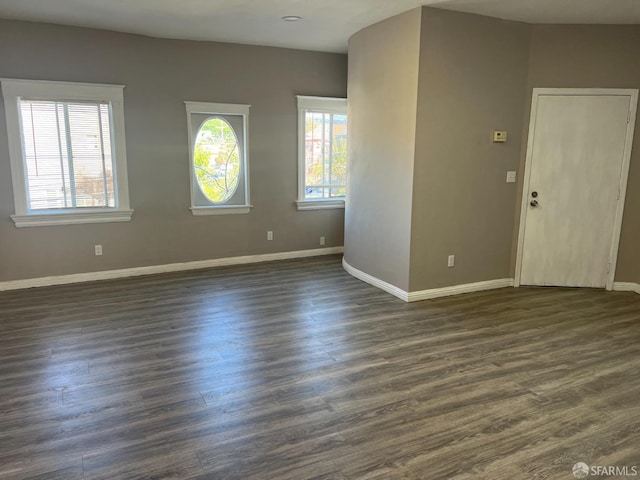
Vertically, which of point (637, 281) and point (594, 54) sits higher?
point (594, 54)

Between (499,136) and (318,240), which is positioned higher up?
(499,136)

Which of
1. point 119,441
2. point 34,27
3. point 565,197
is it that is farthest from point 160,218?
point 565,197

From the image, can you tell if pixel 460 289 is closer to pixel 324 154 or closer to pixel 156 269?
pixel 324 154

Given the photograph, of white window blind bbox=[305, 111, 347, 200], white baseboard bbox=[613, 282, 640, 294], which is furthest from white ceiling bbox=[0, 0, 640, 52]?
white baseboard bbox=[613, 282, 640, 294]

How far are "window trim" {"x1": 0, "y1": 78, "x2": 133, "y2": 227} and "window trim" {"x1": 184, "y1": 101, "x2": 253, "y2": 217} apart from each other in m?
0.71

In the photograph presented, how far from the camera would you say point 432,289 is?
4.38 meters

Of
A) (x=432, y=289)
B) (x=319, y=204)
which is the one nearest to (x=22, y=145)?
(x=319, y=204)

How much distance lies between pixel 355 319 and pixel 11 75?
4.02m

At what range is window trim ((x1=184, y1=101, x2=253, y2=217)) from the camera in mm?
5203

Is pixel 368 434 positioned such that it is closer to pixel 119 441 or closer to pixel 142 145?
pixel 119 441

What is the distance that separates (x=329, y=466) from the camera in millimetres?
2051

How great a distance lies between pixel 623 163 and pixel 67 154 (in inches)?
222

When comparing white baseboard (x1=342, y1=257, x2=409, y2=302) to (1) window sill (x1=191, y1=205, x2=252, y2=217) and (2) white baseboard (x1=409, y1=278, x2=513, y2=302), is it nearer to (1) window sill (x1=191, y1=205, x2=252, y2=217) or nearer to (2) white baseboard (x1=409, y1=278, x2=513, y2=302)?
(2) white baseboard (x1=409, y1=278, x2=513, y2=302)

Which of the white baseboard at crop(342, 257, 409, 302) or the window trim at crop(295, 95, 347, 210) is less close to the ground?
the window trim at crop(295, 95, 347, 210)
